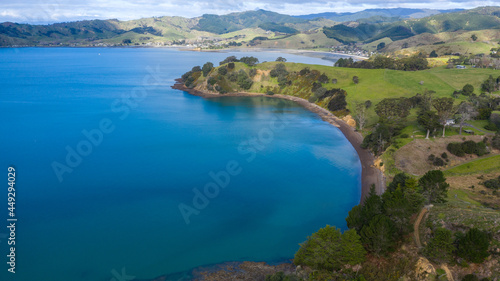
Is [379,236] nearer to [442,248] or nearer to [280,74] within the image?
[442,248]

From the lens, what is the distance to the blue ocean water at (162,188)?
42.5 meters

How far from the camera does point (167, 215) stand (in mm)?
50906

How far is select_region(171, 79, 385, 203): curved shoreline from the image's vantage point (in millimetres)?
63594

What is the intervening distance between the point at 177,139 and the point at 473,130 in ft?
268

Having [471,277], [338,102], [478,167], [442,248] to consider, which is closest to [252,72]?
[338,102]

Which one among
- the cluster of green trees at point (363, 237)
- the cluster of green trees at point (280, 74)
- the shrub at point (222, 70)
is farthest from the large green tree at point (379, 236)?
the shrub at point (222, 70)

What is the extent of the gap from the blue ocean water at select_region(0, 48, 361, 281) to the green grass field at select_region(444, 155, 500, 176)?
19.9 meters

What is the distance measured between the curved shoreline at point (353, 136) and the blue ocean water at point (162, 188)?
2319 millimetres

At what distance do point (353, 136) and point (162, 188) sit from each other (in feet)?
208

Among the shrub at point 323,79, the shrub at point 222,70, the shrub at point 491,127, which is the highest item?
the shrub at point 222,70

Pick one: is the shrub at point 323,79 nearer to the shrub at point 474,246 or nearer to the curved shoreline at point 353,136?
the curved shoreline at point 353,136

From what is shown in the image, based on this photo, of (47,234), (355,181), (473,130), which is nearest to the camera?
(47,234)

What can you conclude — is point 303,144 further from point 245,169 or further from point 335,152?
point 245,169

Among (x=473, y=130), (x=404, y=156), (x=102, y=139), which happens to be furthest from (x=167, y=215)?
(x=473, y=130)
